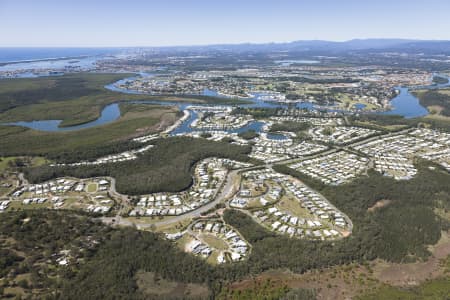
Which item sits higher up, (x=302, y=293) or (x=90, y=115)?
(x=90, y=115)

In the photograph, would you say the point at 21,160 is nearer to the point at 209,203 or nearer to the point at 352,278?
the point at 209,203

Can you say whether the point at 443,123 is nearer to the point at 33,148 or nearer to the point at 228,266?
the point at 228,266

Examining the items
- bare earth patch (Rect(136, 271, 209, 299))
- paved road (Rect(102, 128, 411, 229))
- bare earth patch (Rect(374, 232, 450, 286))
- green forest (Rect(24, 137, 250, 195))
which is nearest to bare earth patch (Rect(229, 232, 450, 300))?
bare earth patch (Rect(374, 232, 450, 286))

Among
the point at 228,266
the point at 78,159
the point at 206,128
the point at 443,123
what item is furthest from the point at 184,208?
the point at 443,123

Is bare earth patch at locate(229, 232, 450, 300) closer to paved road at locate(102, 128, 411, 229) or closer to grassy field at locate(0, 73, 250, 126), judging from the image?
paved road at locate(102, 128, 411, 229)

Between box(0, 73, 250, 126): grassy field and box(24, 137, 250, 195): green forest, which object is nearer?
box(24, 137, 250, 195): green forest

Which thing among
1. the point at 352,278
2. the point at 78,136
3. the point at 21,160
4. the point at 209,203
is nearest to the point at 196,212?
the point at 209,203

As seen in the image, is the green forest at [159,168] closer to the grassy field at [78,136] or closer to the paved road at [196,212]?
the paved road at [196,212]
